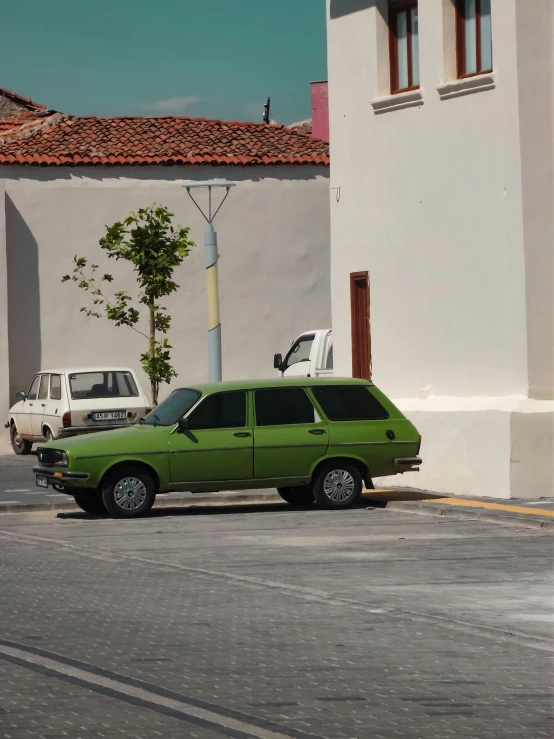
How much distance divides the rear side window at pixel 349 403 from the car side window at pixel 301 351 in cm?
961

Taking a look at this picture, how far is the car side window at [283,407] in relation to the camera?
18281 millimetres

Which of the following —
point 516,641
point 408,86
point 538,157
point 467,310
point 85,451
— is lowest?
point 516,641

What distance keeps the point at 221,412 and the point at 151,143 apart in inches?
737

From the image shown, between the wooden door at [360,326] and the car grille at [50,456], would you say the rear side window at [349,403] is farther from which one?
the wooden door at [360,326]

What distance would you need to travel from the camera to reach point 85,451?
17.5m

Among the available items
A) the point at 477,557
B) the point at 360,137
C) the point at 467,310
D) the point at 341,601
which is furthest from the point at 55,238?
the point at 341,601

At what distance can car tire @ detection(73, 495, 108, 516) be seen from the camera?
60.4 ft

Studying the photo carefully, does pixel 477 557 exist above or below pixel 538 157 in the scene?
below

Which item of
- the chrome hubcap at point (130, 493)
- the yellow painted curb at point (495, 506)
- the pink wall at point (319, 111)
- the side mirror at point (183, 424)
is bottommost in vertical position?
the yellow painted curb at point (495, 506)

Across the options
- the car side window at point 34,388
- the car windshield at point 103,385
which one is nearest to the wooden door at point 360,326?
the car windshield at point 103,385

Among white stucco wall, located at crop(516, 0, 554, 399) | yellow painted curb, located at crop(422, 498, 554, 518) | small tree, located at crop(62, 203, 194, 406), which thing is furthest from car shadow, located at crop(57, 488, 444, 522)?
small tree, located at crop(62, 203, 194, 406)

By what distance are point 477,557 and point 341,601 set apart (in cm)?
291

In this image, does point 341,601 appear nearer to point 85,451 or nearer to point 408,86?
point 85,451

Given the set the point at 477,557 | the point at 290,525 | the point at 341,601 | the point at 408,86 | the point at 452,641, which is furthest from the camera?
the point at 408,86
